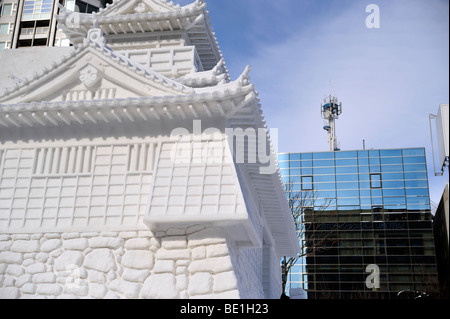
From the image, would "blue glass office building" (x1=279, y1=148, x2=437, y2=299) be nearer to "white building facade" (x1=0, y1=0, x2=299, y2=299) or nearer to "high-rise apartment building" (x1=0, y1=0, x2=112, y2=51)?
"high-rise apartment building" (x1=0, y1=0, x2=112, y2=51)

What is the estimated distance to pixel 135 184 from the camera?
336 inches

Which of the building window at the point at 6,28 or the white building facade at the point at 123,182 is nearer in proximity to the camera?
the white building facade at the point at 123,182

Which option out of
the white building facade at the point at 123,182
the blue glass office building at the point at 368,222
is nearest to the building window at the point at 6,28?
the blue glass office building at the point at 368,222

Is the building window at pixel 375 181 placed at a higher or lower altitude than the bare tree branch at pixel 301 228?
higher

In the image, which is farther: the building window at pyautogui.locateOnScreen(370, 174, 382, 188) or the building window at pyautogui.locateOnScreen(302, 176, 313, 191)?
the building window at pyautogui.locateOnScreen(302, 176, 313, 191)

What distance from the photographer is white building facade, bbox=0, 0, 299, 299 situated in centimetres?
782

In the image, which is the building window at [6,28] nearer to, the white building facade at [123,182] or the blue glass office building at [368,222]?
the blue glass office building at [368,222]

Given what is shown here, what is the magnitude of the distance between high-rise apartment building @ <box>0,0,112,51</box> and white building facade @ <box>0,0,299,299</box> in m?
31.0

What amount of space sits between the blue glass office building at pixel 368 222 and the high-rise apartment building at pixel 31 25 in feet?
72.2

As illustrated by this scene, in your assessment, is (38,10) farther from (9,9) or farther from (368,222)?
(368,222)

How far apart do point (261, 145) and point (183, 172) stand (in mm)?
1881

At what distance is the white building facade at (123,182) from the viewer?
782cm

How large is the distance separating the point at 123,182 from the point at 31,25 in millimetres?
34219

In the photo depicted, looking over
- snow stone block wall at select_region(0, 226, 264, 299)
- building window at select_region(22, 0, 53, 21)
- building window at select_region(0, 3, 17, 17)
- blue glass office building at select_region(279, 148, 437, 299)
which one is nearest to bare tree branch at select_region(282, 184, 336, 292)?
blue glass office building at select_region(279, 148, 437, 299)
